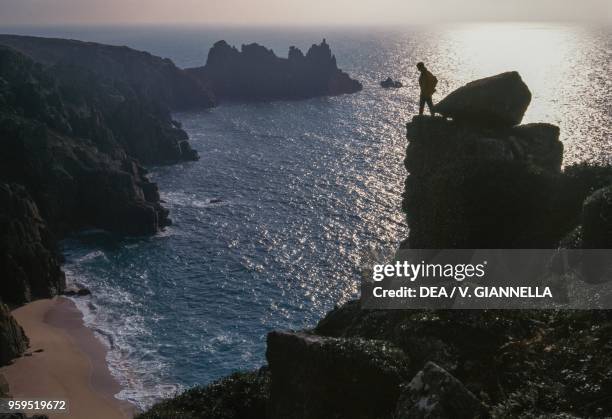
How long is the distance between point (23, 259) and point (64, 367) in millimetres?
17021

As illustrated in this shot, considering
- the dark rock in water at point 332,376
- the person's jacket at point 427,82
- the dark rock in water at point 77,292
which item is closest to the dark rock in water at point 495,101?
the person's jacket at point 427,82

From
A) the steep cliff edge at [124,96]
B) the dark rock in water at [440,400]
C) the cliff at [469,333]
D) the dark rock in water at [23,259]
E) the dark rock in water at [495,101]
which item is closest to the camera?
the dark rock in water at [440,400]

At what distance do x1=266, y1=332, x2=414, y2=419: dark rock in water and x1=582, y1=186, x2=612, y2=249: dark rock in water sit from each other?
806 centimetres

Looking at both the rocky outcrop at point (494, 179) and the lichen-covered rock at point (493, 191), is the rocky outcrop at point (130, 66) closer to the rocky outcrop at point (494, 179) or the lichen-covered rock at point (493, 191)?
the rocky outcrop at point (494, 179)

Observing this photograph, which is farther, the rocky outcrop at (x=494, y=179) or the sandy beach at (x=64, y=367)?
the sandy beach at (x=64, y=367)

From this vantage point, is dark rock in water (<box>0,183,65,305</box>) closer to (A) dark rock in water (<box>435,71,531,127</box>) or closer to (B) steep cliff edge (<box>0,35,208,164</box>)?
(B) steep cliff edge (<box>0,35,208,164</box>)

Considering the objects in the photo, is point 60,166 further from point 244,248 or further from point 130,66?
point 130,66

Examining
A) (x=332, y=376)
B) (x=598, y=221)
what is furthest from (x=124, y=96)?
(x=598, y=221)

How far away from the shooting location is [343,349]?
18.5 m

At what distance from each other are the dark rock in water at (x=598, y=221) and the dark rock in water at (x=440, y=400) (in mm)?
8976

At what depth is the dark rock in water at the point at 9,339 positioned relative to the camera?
50.0 meters

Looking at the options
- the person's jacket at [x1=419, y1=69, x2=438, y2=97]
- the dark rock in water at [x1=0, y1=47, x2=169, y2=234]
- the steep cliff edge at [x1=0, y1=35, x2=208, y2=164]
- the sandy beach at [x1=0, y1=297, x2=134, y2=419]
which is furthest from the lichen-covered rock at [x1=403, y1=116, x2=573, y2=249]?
the steep cliff edge at [x1=0, y1=35, x2=208, y2=164]

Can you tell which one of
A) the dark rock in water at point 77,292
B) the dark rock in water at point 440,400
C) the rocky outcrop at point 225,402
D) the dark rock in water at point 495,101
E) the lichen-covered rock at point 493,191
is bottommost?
the dark rock in water at point 77,292

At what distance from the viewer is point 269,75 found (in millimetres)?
192500
